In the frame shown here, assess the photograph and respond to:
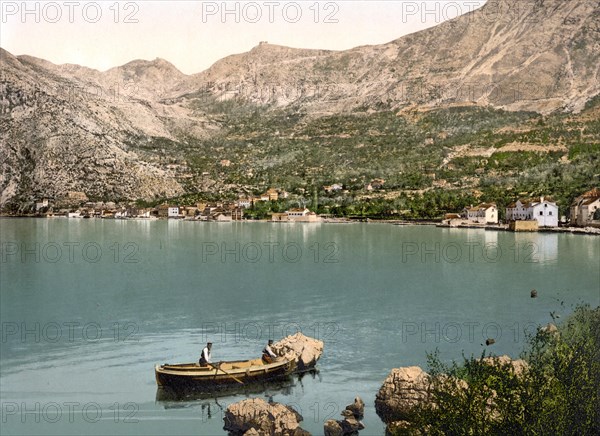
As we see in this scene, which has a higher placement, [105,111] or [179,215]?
[105,111]

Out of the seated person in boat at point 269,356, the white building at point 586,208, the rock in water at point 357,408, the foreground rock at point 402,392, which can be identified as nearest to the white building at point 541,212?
the white building at point 586,208

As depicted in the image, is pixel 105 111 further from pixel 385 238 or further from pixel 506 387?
pixel 506 387

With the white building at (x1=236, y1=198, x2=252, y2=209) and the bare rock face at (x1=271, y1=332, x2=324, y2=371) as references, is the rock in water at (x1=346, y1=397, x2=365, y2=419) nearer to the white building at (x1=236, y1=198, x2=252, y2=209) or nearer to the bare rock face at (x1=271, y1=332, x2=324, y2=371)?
the bare rock face at (x1=271, y1=332, x2=324, y2=371)

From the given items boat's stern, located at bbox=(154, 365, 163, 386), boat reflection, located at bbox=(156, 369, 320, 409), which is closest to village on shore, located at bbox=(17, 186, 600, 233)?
boat reflection, located at bbox=(156, 369, 320, 409)

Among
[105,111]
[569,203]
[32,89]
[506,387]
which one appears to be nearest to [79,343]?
[506,387]

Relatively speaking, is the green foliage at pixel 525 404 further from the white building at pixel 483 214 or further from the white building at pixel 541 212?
the white building at pixel 483 214

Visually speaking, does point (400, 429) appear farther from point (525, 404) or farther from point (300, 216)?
point (300, 216)

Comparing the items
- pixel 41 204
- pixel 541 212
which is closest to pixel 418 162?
pixel 541 212
